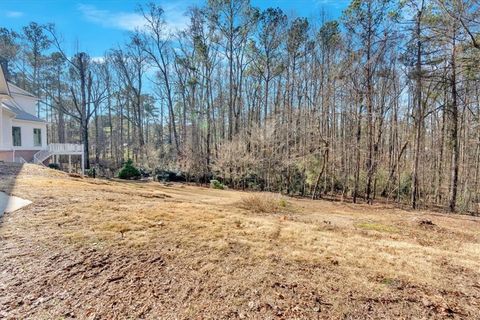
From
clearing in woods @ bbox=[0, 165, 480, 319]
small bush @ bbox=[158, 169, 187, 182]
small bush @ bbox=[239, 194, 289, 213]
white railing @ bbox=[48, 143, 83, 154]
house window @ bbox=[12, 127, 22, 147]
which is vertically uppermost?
house window @ bbox=[12, 127, 22, 147]

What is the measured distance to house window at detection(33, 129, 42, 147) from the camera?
19.1 meters

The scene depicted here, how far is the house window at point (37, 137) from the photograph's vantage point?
19.1 metres

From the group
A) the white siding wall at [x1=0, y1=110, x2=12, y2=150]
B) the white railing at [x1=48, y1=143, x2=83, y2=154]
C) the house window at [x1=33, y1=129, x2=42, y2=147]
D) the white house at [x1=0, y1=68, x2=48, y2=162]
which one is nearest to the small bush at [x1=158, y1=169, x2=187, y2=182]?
the white railing at [x1=48, y1=143, x2=83, y2=154]

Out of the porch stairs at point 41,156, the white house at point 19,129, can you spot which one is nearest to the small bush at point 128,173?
the porch stairs at point 41,156

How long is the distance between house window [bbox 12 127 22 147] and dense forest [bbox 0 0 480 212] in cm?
722

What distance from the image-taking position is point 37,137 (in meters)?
19.5

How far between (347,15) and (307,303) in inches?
594

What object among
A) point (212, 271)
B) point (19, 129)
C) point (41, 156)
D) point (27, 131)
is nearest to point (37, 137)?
point (27, 131)

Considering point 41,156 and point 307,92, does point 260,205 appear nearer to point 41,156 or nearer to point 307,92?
point 307,92

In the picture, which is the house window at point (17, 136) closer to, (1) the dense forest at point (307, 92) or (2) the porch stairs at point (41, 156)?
(2) the porch stairs at point (41, 156)

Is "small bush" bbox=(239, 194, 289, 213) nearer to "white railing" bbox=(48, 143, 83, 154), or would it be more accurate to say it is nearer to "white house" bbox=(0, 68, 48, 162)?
"white house" bbox=(0, 68, 48, 162)

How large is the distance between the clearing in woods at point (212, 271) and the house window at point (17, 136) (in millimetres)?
16716

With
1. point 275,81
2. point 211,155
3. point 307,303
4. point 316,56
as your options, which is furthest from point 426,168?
point 307,303

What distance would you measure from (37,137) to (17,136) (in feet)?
6.55
